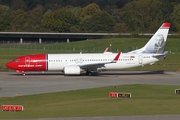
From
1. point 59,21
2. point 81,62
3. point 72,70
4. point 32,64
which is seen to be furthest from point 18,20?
point 72,70

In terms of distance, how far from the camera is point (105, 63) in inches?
2522

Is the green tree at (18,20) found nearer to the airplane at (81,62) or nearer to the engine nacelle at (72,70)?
the airplane at (81,62)

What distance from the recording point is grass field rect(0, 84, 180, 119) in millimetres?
35875

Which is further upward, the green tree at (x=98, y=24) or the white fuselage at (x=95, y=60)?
the green tree at (x=98, y=24)

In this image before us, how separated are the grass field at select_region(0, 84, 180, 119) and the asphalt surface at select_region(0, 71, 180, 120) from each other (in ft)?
11.5

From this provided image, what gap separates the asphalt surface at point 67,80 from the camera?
51.5m

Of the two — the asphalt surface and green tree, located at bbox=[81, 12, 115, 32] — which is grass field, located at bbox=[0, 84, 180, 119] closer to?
the asphalt surface

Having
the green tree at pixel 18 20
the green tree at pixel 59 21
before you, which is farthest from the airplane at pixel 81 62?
the green tree at pixel 18 20

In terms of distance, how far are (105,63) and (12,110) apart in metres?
28.2

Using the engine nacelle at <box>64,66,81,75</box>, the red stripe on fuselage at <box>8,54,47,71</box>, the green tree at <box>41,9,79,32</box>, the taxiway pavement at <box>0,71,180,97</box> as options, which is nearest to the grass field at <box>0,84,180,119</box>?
the taxiway pavement at <box>0,71,180,97</box>

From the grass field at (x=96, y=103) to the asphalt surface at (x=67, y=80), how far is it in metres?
3.51

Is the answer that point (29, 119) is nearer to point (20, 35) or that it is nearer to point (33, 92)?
point (33, 92)

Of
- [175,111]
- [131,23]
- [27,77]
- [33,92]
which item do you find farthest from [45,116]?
[131,23]

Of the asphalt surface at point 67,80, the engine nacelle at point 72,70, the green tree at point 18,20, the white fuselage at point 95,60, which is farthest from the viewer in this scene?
the green tree at point 18,20
